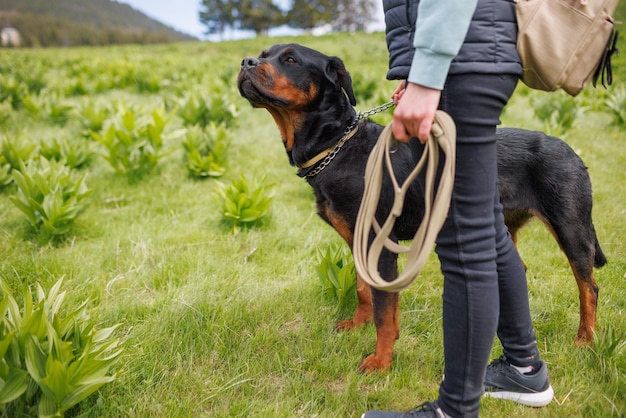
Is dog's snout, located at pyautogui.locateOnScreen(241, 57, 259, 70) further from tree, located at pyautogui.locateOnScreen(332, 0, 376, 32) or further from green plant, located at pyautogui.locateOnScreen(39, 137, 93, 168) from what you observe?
tree, located at pyautogui.locateOnScreen(332, 0, 376, 32)

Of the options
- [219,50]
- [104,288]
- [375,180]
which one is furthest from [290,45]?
[219,50]

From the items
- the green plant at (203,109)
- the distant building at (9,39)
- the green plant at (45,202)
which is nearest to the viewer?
the green plant at (45,202)

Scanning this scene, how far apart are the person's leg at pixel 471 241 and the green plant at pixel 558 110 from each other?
5.72 meters

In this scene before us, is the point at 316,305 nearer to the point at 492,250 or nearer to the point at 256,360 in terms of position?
the point at 256,360

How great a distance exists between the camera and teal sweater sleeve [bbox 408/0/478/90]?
1252 millimetres

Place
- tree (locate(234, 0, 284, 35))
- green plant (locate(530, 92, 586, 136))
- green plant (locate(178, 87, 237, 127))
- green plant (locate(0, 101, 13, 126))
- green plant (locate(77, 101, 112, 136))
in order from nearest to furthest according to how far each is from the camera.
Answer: green plant (locate(77, 101, 112, 136))
green plant (locate(530, 92, 586, 136))
green plant (locate(178, 87, 237, 127))
green plant (locate(0, 101, 13, 126))
tree (locate(234, 0, 284, 35))

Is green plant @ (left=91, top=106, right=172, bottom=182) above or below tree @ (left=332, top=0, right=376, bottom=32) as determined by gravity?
below

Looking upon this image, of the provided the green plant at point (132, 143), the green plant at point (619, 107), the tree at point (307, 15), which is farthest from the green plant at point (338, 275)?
the tree at point (307, 15)

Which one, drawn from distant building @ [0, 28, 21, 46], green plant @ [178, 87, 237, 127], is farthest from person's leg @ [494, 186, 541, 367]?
distant building @ [0, 28, 21, 46]

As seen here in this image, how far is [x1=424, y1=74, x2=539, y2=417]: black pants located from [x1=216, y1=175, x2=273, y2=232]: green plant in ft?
7.91

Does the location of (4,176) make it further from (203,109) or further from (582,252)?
(582,252)

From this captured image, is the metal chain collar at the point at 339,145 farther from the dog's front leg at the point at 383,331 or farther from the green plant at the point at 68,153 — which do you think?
the green plant at the point at 68,153

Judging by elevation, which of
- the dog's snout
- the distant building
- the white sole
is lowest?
the white sole

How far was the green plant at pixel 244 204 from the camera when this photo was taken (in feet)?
12.2
